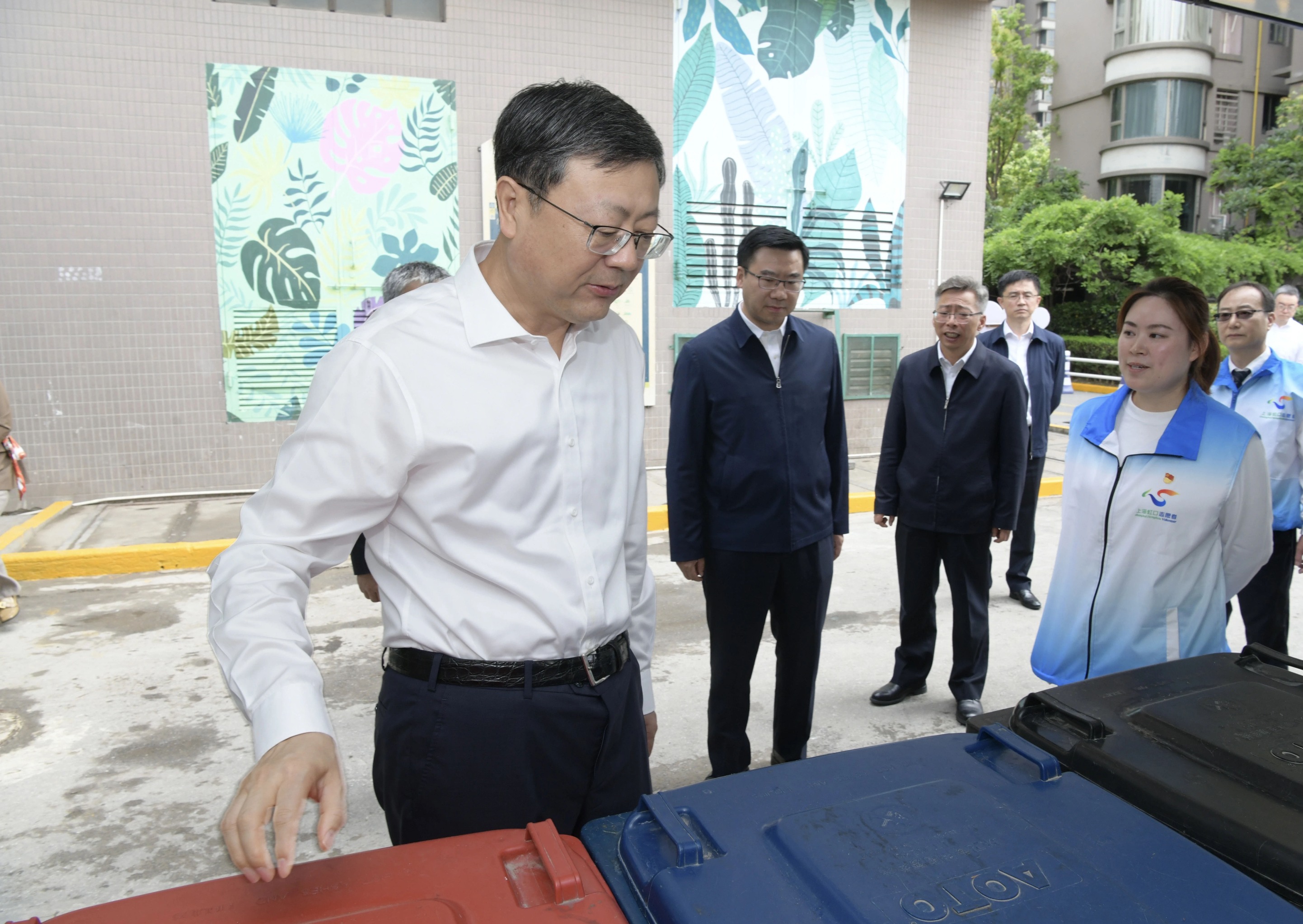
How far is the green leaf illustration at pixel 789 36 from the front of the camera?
8164 millimetres

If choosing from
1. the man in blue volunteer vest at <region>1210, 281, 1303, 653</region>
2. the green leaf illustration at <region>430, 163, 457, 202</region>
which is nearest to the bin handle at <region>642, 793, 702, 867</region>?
the man in blue volunteer vest at <region>1210, 281, 1303, 653</region>

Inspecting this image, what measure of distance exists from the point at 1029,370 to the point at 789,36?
454 cm

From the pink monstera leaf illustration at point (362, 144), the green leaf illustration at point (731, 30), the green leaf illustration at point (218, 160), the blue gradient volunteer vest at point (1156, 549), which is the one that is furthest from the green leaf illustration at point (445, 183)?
the blue gradient volunteer vest at point (1156, 549)

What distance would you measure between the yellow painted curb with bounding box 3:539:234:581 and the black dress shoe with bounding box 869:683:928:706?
4124mm

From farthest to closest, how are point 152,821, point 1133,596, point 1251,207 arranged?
point 1251,207, point 152,821, point 1133,596

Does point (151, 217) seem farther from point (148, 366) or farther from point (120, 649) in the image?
point (120, 649)

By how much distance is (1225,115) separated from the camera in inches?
1084

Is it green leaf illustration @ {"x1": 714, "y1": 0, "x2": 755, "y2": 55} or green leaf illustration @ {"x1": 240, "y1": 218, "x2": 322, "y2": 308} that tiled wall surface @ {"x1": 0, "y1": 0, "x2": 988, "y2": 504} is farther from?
green leaf illustration @ {"x1": 714, "y1": 0, "x2": 755, "y2": 55}

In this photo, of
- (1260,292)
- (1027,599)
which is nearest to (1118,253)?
(1027,599)

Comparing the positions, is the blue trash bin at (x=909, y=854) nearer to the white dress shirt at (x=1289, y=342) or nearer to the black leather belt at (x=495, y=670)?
the black leather belt at (x=495, y=670)

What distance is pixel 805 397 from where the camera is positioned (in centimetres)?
310

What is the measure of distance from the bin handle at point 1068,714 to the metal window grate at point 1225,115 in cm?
3238

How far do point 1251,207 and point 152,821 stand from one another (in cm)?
2740

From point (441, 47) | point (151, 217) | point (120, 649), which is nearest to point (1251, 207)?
point (441, 47)
